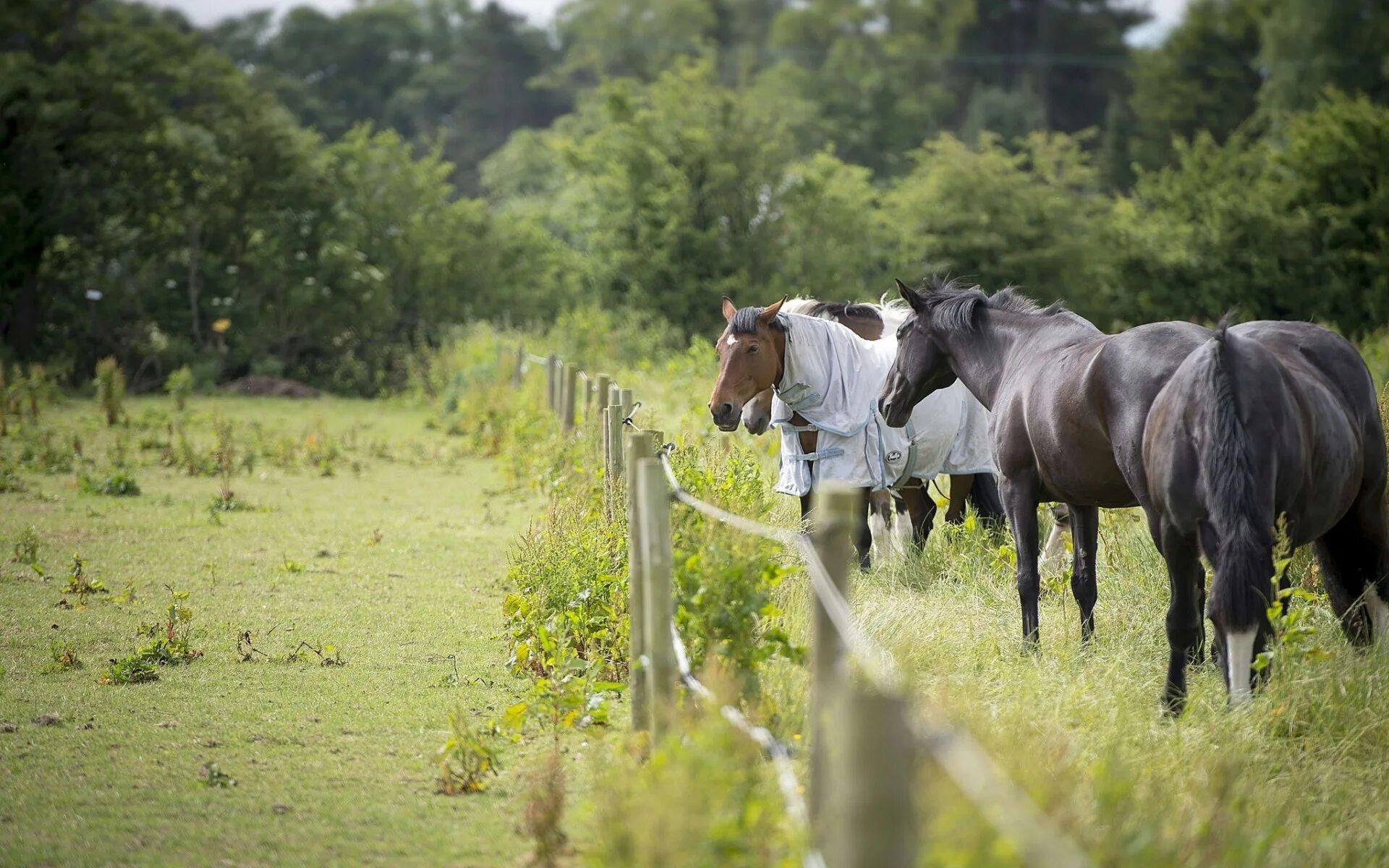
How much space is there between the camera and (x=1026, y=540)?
6.16m

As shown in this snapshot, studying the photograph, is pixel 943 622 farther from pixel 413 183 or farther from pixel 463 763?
pixel 413 183

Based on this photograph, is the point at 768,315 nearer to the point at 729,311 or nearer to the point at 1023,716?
the point at 729,311

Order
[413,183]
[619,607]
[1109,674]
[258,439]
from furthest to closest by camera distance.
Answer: [413,183], [258,439], [619,607], [1109,674]

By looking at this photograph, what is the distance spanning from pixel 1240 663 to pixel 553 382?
1064 centimetres

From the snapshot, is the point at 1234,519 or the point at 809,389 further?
the point at 809,389

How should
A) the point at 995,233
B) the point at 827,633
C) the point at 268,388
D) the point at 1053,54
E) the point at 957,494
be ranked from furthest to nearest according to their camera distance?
the point at 1053,54, the point at 995,233, the point at 268,388, the point at 957,494, the point at 827,633

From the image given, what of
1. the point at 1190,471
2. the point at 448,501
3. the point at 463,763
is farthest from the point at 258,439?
the point at 1190,471

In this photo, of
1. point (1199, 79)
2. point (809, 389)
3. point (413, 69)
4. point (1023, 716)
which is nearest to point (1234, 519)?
point (1023, 716)

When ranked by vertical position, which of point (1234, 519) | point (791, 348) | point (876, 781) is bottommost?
point (1234, 519)

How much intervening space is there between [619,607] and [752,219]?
20.4 metres

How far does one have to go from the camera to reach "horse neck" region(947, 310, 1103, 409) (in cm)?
637

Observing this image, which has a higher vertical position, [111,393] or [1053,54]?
[1053,54]

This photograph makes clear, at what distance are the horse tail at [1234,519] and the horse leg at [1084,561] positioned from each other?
1.49 metres

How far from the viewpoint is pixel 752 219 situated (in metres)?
25.9
